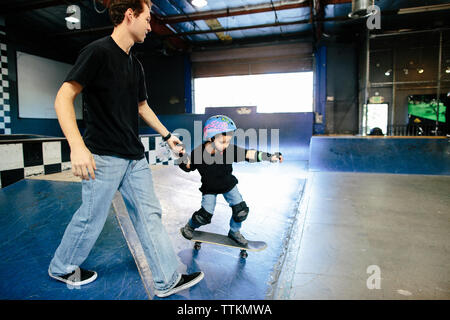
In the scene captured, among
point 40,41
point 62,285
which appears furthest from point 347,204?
point 40,41

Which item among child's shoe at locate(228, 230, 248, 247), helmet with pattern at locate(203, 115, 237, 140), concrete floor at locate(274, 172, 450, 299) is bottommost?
concrete floor at locate(274, 172, 450, 299)

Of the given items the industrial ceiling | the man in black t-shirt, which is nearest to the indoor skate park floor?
the man in black t-shirt

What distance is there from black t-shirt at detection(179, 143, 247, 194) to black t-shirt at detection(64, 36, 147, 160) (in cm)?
43

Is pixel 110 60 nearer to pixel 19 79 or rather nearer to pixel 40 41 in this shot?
pixel 19 79

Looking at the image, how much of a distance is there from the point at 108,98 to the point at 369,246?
149 cm

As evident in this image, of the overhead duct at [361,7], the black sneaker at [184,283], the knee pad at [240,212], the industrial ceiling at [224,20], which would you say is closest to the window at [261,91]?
the industrial ceiling at [224,20]

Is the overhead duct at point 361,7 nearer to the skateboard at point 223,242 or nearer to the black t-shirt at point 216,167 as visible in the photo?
the black t-shirt at point 216,167

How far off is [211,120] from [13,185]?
224 centimetres

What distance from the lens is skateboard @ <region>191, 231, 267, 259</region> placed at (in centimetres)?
138

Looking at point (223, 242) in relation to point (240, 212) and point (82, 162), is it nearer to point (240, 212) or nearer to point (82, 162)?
point (240, 212)

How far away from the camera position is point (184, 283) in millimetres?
1079

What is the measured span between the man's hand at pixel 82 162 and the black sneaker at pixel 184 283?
507 millimetres

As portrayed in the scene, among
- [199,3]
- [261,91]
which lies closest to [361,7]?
[199,3]

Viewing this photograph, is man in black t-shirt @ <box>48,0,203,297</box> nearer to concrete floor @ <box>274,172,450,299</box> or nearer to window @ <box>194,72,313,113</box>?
concrete floor @ <box>274,172,450,299</box>
